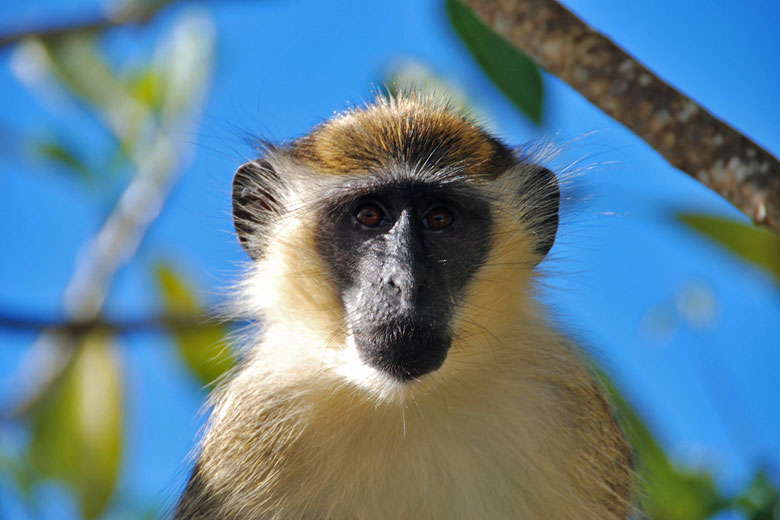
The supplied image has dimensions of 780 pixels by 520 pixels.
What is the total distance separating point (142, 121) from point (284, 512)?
259 cm

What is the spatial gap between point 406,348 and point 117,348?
6.56 ft

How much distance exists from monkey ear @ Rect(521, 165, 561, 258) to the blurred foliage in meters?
0.54

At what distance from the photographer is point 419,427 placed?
11.0 ft

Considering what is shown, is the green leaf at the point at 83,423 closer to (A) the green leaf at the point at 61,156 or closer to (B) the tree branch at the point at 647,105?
(A) the green leaf at the point at 61,156

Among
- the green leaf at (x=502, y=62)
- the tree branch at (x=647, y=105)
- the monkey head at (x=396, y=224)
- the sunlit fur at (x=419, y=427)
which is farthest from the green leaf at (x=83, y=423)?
the tree branch at (x=647, y=105)

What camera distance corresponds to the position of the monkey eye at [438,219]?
3.33 meters

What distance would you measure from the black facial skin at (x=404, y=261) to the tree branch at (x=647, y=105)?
723 mm

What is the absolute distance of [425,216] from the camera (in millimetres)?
3355

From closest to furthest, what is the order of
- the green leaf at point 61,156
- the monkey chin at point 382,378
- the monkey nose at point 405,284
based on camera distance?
the monkey nose at point 405,284, the monkey chin at point 382,378, the green leaf at point 61,156

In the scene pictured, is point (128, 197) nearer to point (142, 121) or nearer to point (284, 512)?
point (142, 121)

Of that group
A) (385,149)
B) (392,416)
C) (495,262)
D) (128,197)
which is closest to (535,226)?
(495,262)

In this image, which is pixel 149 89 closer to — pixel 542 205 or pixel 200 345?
pixel 200 345

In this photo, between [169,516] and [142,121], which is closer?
[169,516]

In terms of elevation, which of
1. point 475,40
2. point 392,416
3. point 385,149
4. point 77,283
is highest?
point 475,40
